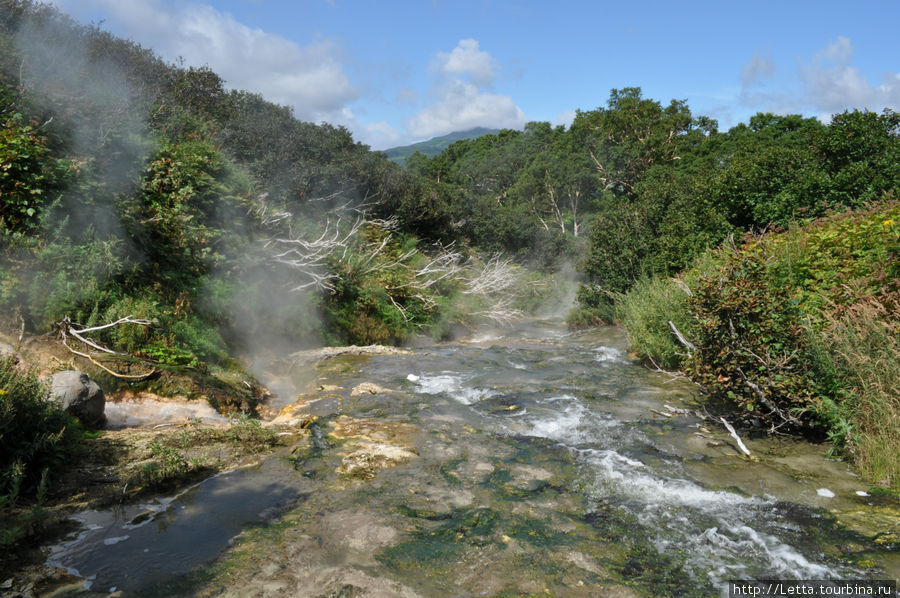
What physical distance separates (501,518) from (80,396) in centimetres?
444

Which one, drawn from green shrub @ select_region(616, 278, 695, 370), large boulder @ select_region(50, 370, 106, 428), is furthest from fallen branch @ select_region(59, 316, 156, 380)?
green shrub @ select_region(616, 278, 695, 370)

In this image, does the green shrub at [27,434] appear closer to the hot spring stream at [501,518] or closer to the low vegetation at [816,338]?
the hot spring stream at [501,518]

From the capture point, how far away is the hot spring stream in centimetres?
338

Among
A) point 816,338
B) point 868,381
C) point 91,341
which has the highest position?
point 816,338

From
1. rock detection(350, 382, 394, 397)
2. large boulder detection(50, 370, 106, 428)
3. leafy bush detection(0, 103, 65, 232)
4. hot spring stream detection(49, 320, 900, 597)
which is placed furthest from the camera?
rock detection(350, 382, 394, 397)

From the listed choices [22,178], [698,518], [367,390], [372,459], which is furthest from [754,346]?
[22,178]

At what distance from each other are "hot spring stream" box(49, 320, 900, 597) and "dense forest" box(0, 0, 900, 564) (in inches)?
35.0

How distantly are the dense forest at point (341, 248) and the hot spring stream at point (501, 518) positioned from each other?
2.91 feet

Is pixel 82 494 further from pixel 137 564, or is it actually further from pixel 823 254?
pixel 823 254

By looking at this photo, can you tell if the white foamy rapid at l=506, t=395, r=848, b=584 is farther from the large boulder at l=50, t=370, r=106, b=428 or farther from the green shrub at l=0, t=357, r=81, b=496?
the large boulder at l=50, t=370, r=106, b=428

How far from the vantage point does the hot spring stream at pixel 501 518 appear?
3385 millimetres

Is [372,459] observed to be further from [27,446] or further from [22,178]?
[22,178]

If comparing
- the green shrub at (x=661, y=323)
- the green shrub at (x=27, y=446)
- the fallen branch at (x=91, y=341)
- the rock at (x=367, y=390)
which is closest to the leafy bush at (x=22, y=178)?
the fallen branch at (x=91, y=341)

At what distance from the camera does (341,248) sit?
16.1 meters
